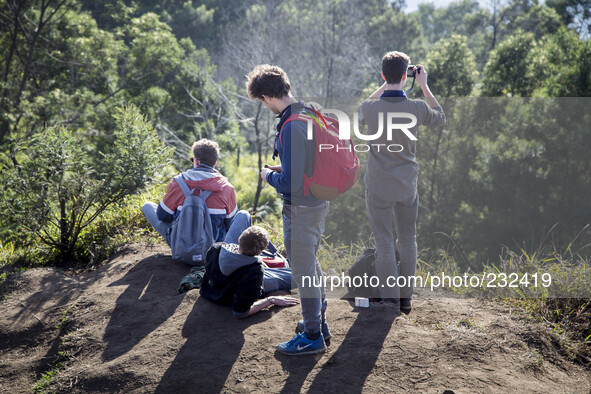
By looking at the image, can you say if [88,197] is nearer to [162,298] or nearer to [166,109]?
[162,298]

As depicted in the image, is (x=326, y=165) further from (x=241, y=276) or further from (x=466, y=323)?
(x=466, y=323)

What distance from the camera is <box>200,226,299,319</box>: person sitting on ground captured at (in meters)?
3.52

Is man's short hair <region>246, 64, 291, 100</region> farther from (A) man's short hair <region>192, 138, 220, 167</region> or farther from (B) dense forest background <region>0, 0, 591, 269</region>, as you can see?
(B) dense forest background <region>0, 0, 591, 269</region>

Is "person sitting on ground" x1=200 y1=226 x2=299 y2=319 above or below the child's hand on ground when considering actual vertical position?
above

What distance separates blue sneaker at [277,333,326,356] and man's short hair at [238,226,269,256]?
0.67 meters

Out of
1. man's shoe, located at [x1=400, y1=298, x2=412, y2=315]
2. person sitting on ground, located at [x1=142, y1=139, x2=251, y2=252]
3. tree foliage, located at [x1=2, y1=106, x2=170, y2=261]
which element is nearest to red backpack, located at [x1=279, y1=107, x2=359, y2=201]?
man's shoe, located at [x1=400, y1=298, x2=412, y2=315]

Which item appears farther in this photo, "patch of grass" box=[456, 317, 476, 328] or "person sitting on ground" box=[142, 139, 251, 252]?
"person sitting on ground" box=[142, 139, 251, 252]

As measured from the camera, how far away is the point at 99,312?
4.05 meters

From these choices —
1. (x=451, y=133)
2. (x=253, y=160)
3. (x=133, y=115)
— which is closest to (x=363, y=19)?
(x=253, y=160)

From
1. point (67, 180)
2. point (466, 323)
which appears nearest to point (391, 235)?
point (466, 323)

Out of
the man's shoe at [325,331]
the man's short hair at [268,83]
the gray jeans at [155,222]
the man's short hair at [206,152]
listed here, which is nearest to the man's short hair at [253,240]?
the man's shoe at [325,331]

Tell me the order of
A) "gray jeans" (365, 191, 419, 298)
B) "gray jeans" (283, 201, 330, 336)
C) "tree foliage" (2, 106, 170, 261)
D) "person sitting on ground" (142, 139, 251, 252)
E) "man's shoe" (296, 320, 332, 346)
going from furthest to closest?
"tree foliage" (2, 106, 170, 261) → "person sitting on ground" (142, 139, 251, 252) → "gray jeans" (365, 191, 419, 298) → "man's shoe" (296, 320, 332, 346) → "gray jeans" (283, 201, 330, 336)

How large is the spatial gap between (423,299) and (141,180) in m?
3.07

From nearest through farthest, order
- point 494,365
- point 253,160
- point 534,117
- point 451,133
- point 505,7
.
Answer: point 494,365
point 534,117
point 451,133
point 253,160
point 505,7
